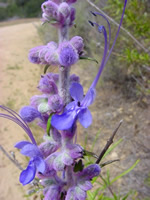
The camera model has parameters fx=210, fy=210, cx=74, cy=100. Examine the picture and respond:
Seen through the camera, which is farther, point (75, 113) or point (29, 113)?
point (29, 113)

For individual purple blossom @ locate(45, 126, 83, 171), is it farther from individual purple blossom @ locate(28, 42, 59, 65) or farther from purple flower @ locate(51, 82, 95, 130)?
individual purple blossom @ locate(28, 42, 59, 65)

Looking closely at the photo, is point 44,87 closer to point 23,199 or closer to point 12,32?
point 23,199

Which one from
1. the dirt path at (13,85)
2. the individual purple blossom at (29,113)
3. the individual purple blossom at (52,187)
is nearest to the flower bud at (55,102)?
the individual purple blossom at (29,113)

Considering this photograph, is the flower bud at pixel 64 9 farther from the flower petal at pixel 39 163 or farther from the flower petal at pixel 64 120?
the flower petal at pixel 39 163

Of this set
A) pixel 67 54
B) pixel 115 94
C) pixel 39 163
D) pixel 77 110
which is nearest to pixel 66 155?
pixel 39 163

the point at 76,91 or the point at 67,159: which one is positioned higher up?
the point at 76,91

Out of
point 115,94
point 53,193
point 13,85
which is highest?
point 53,193

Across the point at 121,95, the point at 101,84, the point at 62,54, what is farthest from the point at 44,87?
the point at 101,84

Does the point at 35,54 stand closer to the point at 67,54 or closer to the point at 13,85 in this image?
the point at 67,54

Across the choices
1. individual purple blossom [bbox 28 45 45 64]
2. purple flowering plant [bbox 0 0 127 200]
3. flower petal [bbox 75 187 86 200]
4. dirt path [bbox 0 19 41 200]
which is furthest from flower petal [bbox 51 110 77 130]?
dirt path [bbox 0 19 41 200]
